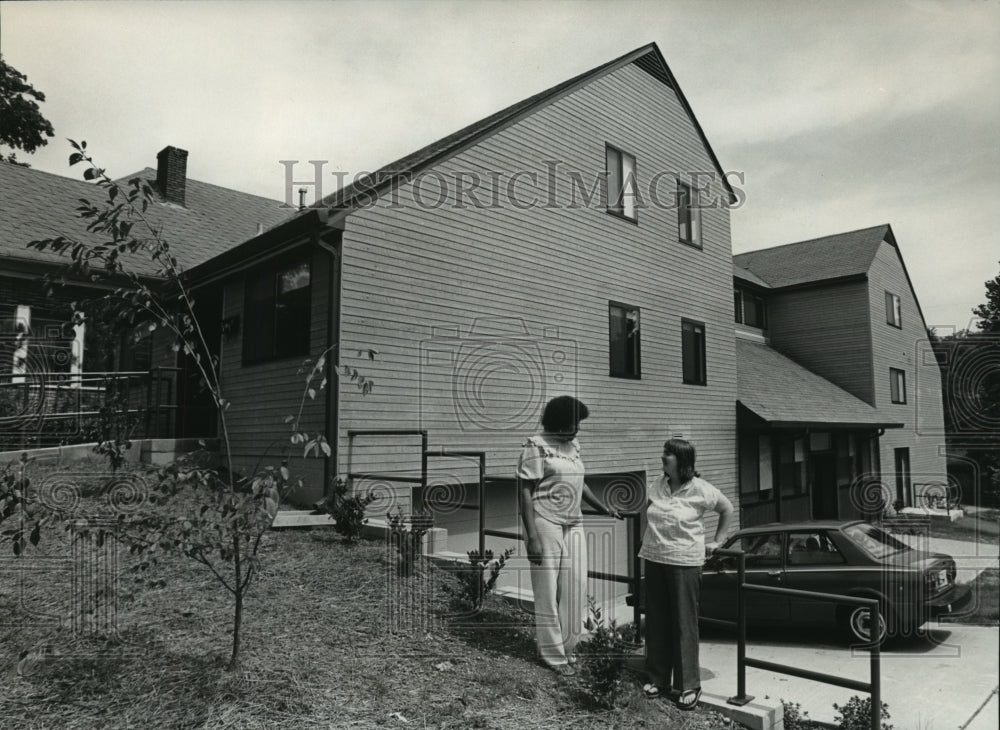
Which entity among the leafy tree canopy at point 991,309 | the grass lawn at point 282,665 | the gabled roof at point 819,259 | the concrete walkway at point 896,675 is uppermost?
the gabled roof at point 819,259

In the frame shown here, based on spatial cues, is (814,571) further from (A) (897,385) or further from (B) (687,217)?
(A) (897,385)

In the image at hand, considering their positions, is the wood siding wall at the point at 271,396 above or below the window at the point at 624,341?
below

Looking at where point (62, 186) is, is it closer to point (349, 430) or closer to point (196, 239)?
point (196, 239)

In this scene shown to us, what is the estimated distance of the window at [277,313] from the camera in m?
9.74

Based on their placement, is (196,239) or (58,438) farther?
(196,239)

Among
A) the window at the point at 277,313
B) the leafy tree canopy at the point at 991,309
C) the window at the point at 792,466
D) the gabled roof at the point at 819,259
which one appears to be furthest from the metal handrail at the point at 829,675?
the gabled roof at the point at 819,259

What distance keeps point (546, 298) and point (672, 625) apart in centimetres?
767

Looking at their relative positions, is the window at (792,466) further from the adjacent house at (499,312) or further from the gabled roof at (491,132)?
the gabled roof at (491,132)

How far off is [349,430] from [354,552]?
203 cm

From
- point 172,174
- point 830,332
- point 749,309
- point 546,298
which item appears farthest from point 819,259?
point 172,174

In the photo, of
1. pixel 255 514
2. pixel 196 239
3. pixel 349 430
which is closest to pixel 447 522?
pixel 349 430

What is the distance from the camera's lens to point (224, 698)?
398 centimetres

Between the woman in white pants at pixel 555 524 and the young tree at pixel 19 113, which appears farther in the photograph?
the woman in white pants at pixel 555 524

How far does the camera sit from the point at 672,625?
467 centimetres
